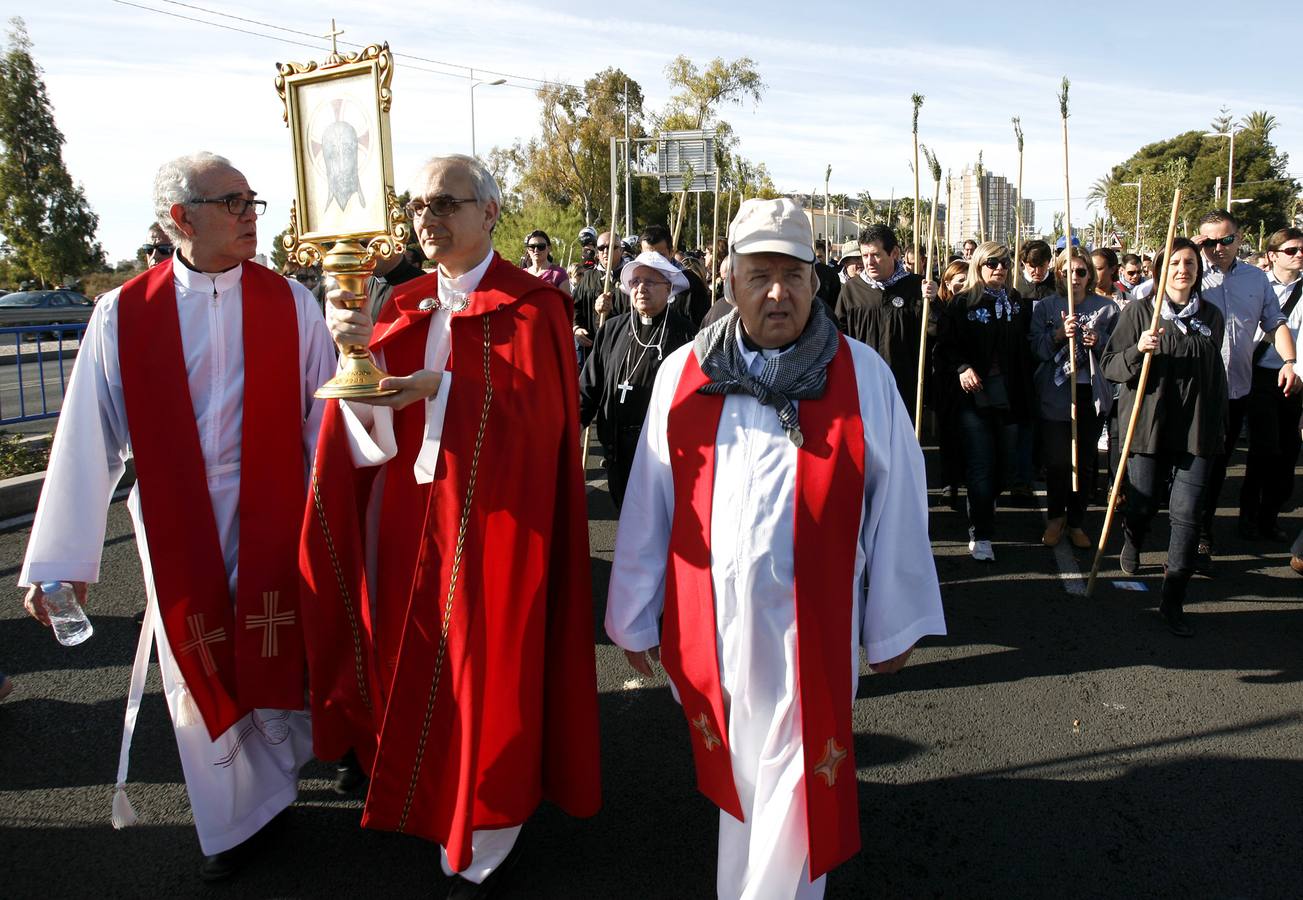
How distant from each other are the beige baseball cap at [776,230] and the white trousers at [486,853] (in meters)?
1.81

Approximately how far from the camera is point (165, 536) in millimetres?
2961

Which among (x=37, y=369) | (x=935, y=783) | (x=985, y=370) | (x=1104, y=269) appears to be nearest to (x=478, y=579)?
(x=935, y=783)

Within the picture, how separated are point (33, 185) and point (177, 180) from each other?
128 feet

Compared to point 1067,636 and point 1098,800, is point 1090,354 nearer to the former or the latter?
point 1067,636

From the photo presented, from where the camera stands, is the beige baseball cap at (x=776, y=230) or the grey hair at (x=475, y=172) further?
the grey hair at (x=475, y=172)

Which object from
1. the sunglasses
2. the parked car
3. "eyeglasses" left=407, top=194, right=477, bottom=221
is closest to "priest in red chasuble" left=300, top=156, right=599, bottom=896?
"eyeglasses" left=407, top=194, right=477, bottom=221

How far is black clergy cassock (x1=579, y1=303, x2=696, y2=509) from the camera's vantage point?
4699 mm

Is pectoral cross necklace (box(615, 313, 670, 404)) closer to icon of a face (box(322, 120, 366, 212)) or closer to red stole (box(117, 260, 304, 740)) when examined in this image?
red stole (box(117, 260, 304, 740))

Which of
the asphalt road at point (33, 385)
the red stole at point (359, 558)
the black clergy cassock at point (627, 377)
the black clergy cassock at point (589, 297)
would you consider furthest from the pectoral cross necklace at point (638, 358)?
the asphalt road at point (33, 385)

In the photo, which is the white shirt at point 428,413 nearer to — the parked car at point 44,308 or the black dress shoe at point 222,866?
the black dress shoe at point 222,866

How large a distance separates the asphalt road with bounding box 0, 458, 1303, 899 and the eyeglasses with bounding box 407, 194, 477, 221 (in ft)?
6.70

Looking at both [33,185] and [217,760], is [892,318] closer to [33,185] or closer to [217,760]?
[217,760]

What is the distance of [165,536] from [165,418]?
37 cm

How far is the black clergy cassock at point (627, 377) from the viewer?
4.70 meters
